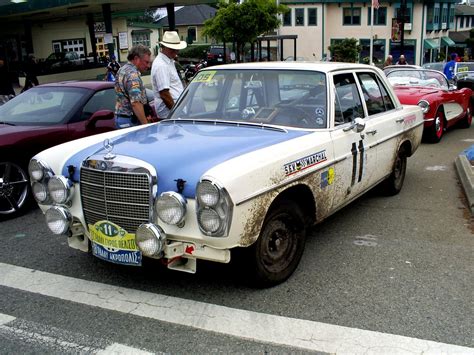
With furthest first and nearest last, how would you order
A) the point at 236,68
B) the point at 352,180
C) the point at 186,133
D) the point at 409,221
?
the point at 409,221, the point at 236,68, the point at 352,180, the point at 186,133

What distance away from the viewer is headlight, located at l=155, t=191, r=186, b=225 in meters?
3.37

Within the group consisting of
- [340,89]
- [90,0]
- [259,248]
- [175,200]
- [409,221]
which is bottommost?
[409,221]

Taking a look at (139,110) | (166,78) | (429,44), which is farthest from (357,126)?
(429,44)

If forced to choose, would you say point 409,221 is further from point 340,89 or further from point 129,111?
point 129,111

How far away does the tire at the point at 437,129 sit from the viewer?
10.1 metres

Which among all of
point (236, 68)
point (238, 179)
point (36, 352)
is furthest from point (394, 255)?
point (36, 352)

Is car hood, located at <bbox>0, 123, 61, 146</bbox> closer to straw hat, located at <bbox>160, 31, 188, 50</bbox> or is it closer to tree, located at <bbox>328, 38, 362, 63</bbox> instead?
straw hat, located at <bbox>160, 31, 188, 50</bbox>

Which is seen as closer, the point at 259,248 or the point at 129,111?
the point at 259,248

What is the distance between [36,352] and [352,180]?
120 inches

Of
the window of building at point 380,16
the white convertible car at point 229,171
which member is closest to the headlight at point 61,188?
the white convertible car at point 229,171

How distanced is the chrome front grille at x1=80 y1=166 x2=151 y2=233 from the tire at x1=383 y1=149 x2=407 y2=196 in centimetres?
361

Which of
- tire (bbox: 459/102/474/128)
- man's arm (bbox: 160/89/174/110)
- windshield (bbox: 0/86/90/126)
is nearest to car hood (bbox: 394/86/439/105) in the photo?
tire (bbox: 459/102/474/128)

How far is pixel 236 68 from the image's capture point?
5.15 m

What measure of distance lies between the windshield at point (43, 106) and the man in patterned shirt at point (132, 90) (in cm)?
86
